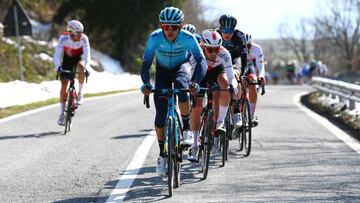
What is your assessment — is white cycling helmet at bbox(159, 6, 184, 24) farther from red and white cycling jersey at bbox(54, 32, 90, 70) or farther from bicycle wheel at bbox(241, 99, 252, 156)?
red and white cycling jersey at bbox(54, 32, 90, 70)

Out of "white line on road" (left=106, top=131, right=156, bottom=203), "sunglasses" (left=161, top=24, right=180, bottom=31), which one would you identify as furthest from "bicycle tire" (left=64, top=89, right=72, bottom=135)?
"sunglasses" (left=161, top=24, right=180, bottom=31)

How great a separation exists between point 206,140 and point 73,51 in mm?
6004

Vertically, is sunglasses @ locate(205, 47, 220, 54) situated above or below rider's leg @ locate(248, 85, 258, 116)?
above

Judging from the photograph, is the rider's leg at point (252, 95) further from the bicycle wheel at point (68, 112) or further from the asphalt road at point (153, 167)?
the bicycle wheel at point (68, 112)

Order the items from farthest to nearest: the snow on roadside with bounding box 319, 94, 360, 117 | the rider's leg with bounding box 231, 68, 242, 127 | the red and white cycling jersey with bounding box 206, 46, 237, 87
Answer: the snow on roadside with bounding box 319, 94, 360, 117
the rider's leg with bounding box 231, 68, 242, 127
the red and white cycling jersey with bounding box 206, 46, 237, 87

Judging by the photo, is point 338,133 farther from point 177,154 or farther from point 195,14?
point 195,14

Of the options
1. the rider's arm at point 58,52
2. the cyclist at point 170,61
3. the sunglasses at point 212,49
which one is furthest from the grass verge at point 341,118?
the rider's arm at point 58,52

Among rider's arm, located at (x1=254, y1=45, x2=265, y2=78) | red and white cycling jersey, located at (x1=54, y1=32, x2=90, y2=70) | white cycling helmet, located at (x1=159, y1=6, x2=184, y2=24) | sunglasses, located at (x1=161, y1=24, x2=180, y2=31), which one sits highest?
white cycling helmet, located at (x1=159, y1=6, x2=184, y2=24)

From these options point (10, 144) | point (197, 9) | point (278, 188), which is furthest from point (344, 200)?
point (197, 9)

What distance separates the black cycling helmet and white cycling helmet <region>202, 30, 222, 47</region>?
47.5 inches

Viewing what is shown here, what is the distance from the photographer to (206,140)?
9477 mm

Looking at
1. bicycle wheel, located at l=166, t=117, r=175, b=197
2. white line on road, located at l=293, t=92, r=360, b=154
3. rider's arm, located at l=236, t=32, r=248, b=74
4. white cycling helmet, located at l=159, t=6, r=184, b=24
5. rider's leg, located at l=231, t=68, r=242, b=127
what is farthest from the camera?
white line on road, located at l=293, t=92, r=360, b=154

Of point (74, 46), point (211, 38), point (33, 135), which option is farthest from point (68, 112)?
point (211, 38)

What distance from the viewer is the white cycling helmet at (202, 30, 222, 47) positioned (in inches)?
383
